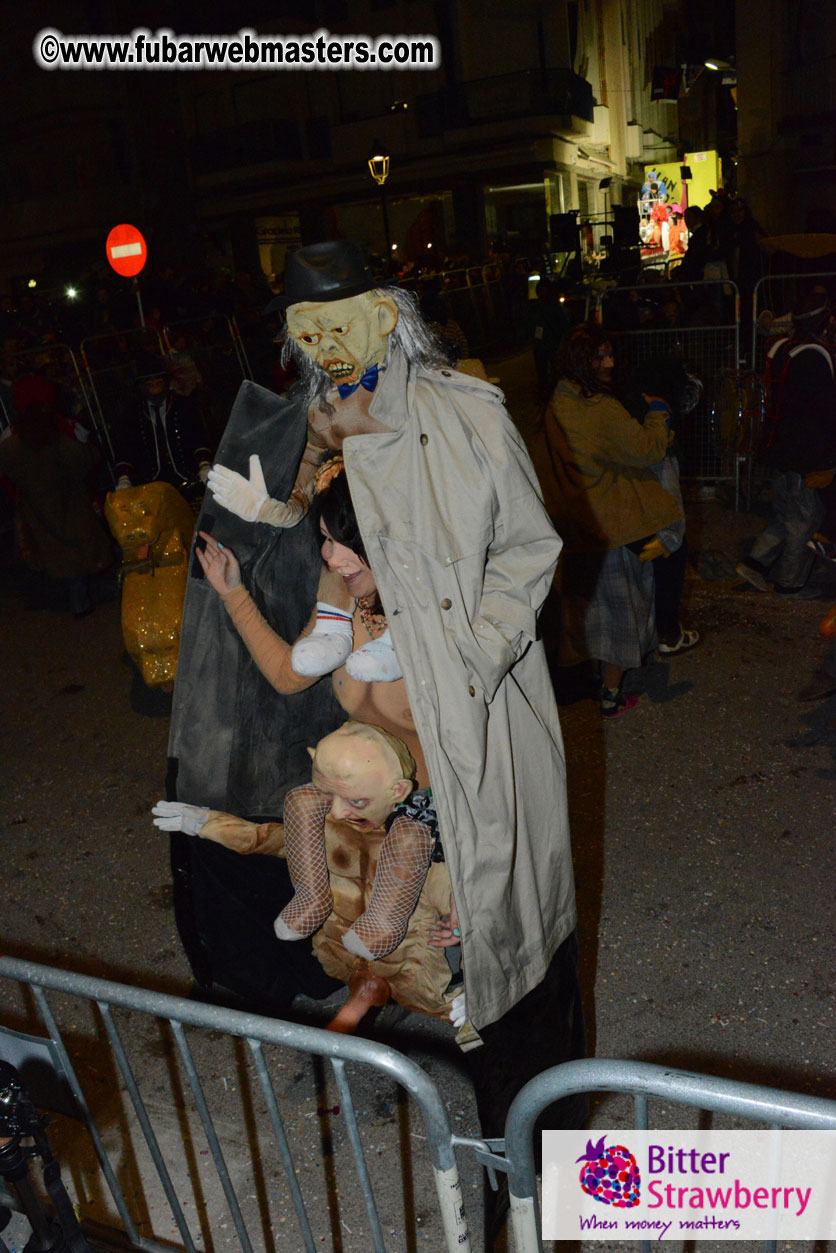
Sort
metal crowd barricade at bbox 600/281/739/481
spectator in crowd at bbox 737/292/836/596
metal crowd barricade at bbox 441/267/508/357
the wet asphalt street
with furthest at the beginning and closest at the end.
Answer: metal crowd barricade at bbox 441/267/508/357 → metal crowd barricade at bbox 600/281/739/481 → spectator in crowd at bbox 737/292/836/596 → the wet asphalt street

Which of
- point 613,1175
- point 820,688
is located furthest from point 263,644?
point 820,688

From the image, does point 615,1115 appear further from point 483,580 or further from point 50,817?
point 50,817

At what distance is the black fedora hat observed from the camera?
236 centimetres

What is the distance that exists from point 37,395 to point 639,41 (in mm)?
33412

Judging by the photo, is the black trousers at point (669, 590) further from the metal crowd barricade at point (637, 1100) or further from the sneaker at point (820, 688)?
the metal crowd barricade at point (637, 1100)

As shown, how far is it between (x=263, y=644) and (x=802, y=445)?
178 inches

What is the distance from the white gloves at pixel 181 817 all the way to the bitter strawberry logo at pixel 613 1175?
4.92 feet

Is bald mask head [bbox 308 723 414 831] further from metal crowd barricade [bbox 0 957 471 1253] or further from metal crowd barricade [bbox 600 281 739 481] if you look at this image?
metal crowd barricade [bbox 600 281 739 481]

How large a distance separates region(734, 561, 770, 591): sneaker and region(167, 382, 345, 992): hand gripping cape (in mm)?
4540

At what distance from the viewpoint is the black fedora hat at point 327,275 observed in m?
2.36

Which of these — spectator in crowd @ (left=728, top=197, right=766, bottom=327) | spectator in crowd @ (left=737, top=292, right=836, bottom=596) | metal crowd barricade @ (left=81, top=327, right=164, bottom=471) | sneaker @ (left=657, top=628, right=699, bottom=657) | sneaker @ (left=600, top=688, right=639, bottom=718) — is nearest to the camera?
sneaker @ (left=600, top=688, right=639, bottom=718)

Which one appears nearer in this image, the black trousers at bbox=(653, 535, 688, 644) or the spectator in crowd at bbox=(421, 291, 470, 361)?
the black trousers at bbox=(653, 535, 688, 644)

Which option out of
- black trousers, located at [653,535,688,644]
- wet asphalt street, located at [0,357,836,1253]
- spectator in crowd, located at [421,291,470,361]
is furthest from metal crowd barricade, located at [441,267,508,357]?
black trousers, located at [653,535,688,644]
